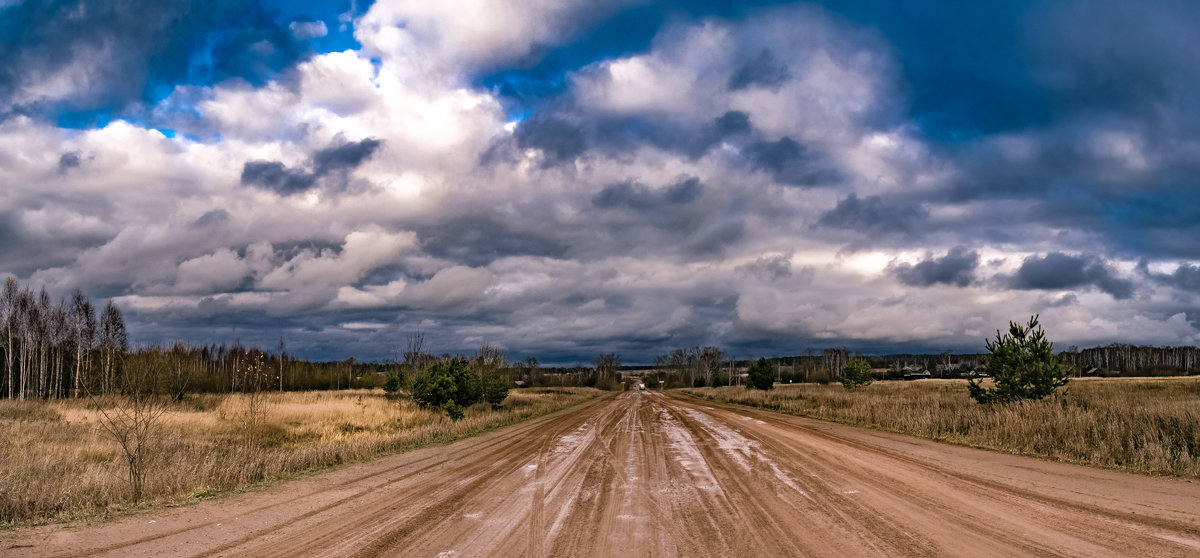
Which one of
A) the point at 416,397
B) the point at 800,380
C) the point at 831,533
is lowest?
the point at 800,380

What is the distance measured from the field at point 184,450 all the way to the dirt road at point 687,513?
135 cm

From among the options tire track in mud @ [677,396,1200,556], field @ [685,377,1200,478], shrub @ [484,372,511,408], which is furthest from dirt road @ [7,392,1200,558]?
shrub @ [484,372,511,408]

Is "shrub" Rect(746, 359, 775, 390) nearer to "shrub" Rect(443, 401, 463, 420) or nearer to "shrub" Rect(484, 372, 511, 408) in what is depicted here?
"shrub" Rect(484, 372, 511, 408)

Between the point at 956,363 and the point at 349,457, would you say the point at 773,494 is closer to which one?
the point at 349,457

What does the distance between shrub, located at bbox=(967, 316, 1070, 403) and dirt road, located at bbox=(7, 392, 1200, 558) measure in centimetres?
962

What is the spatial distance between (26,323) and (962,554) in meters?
78.6

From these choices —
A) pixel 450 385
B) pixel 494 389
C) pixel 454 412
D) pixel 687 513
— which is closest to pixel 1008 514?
pixel 687 513

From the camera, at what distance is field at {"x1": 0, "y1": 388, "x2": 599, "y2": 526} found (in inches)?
388

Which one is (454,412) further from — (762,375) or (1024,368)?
(762,375)

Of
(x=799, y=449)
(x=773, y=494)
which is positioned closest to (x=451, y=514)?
(x=773, y=494)

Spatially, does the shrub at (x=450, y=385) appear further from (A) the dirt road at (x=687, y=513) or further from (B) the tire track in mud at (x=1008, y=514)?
(B) the tire track in mud at (x=1008, y=514)

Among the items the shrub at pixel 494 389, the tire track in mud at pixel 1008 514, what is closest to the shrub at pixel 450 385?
the shrub at pixel 494 389

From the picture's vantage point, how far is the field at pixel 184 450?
9859 mm

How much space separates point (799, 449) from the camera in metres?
15.7
